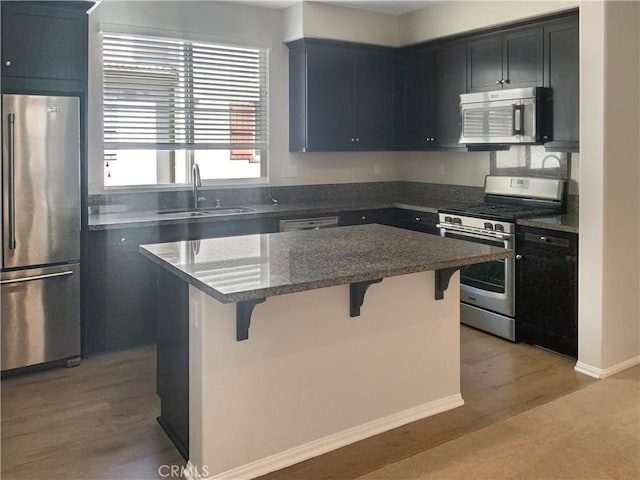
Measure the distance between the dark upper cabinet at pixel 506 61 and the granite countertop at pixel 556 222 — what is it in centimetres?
96

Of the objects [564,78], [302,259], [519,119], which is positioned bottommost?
[302,259]

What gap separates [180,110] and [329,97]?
1260 millimetres

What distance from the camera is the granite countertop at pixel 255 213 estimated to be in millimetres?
4160

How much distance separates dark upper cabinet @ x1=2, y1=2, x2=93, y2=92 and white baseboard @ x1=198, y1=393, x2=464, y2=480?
2.49 metres

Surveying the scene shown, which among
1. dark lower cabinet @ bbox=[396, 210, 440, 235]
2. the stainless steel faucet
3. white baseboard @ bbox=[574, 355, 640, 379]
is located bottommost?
white baseboard @ bbox=[574, 355, 640, 379]

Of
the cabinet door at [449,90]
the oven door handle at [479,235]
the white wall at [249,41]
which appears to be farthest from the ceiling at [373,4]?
the oven door handle at [479,235]

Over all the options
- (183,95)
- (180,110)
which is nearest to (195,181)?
(180,110)

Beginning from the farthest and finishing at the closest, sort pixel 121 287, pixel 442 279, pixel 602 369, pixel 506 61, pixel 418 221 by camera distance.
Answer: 1. pixel 418 221
2. pixel 506 61
3. pixel 121 287
4. pixel 602 369
5. pixel 442 279

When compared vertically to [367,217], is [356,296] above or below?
below

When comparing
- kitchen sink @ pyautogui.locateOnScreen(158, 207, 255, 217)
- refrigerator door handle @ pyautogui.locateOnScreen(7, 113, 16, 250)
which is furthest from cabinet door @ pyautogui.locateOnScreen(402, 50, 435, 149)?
refrigerator door handle @ pyautogui.locateOnScreen(7, 113, 16, 250)

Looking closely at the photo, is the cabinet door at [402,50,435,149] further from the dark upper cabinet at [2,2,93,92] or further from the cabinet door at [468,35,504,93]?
the dark upper cabinet at [2,2,93,92]

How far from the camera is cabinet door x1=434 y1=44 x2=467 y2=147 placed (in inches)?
199

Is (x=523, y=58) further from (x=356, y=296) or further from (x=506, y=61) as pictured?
(x=356, y=296)

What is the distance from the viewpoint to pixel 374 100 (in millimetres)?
5508
